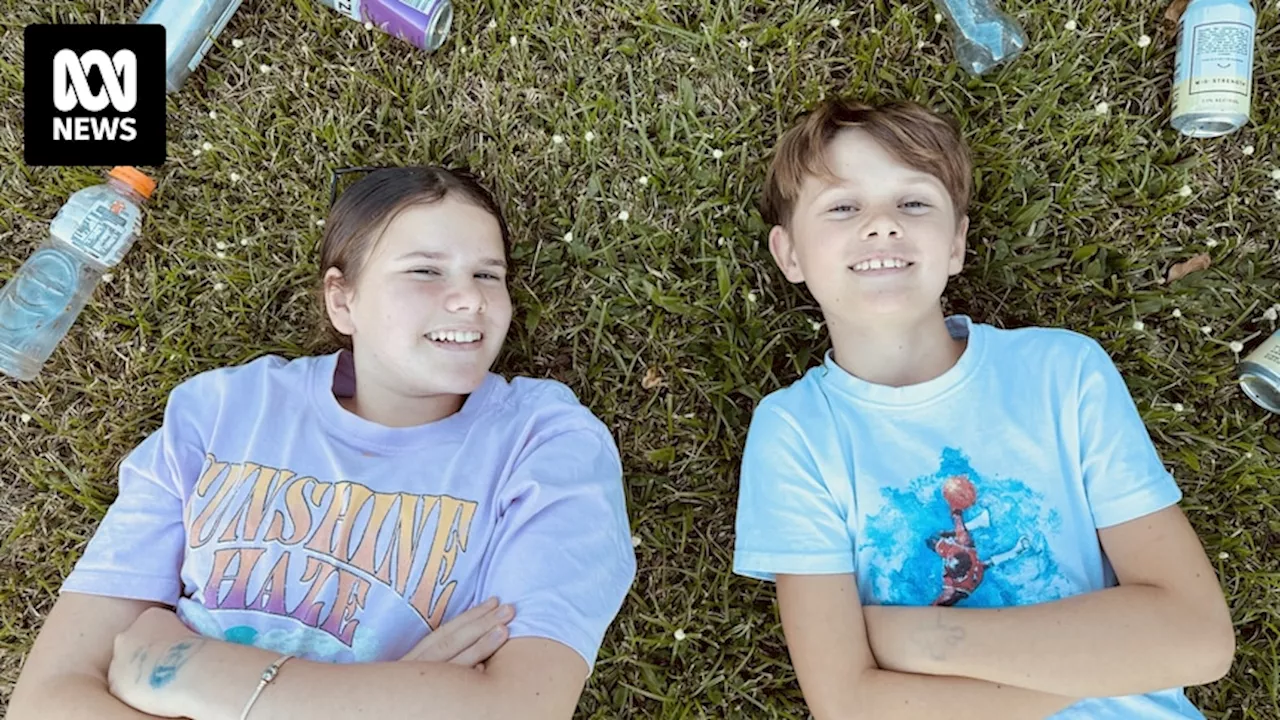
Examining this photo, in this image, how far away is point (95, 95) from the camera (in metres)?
3.25

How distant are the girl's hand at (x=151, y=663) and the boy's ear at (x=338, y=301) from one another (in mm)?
852

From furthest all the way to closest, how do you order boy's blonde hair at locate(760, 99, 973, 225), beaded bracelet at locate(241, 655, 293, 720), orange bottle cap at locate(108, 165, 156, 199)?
orange bottle cap at locate(108, 165, 156, 199) → boy's blonde hair at locate(760, 99, 973, 225) → beaded bracelet at locate(241, 655, 293, 720)

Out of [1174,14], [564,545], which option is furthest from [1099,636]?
[1174,14]

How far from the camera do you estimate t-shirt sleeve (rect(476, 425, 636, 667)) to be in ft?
7.39

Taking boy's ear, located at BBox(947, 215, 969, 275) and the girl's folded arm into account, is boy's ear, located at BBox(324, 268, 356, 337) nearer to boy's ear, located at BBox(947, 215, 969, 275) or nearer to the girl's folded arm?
the girl's folded arm

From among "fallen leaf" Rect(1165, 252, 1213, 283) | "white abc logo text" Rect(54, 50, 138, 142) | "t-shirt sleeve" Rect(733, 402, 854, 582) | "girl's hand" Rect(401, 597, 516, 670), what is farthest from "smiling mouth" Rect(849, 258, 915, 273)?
"white abc logo text" Rect(54, 50, 138, 142)

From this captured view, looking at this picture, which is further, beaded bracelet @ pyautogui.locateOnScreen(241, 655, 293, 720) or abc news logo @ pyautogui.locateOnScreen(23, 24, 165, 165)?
abc news logo @ pyautogui.locateOnScreen(23, 24, 165, 165)

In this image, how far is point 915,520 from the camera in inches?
97.3

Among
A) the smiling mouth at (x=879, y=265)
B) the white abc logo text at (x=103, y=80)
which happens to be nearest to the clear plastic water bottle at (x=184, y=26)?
the white abc logo text at (x=103, y=80)

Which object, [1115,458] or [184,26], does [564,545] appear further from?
[184,26]

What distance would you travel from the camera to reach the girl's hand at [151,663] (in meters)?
2.17

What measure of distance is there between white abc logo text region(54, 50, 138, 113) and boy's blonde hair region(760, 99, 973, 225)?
6.73ft

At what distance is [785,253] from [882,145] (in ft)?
1.28

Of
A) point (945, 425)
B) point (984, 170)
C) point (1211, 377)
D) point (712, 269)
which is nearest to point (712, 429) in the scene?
point (712, 269)
